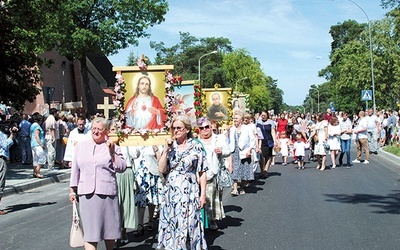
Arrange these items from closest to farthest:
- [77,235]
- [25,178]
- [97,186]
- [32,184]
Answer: [97,186] → [77,235] → [32,184] → [25,178]

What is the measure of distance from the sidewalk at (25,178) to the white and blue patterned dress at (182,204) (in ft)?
29.0

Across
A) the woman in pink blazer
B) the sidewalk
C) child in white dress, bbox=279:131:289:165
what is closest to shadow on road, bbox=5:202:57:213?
the sidewalk

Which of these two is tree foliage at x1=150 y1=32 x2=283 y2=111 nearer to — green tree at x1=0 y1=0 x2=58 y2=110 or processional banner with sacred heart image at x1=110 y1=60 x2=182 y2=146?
green tree at x1=0 y1=0 x2=58 y2=110

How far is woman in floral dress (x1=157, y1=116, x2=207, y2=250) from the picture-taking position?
613 cm

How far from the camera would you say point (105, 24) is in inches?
A: 1516

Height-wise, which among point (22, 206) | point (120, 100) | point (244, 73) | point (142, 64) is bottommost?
point (22, 206)

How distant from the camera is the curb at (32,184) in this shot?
46.6 feet

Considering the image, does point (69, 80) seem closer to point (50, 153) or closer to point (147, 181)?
point (50, 153)

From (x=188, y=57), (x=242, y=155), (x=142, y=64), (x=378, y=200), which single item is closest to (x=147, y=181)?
(x=142, y=64)

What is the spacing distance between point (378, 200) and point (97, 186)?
7.35 m

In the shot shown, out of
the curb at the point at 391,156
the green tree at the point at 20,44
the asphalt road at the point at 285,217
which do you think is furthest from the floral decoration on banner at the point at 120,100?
the curb at the point at 391,156

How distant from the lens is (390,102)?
193 feet

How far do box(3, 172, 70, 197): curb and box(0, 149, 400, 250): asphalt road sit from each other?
0.32 metres

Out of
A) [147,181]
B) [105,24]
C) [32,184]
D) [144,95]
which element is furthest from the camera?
[105,24]
